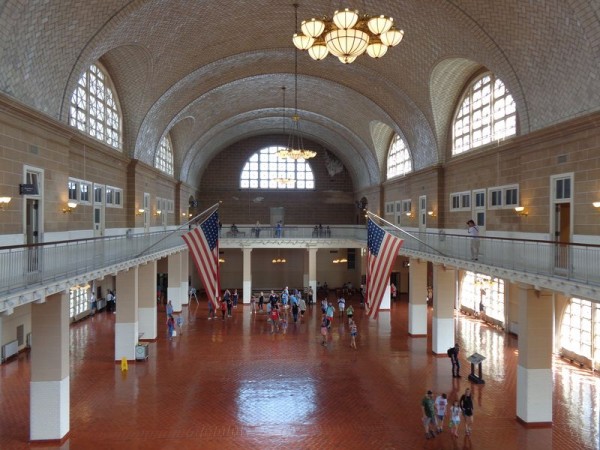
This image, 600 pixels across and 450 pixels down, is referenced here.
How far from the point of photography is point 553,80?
13992mm

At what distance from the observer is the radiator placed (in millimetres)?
17078

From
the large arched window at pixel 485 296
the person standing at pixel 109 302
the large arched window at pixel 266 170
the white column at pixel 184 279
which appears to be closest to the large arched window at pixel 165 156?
the white column at pixel 184 279

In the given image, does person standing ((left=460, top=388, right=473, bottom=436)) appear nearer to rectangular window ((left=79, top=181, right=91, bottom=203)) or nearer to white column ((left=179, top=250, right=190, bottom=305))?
rectangular window ((left=79, top=181, right=91, bottom=203))

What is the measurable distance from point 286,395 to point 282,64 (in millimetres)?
16982

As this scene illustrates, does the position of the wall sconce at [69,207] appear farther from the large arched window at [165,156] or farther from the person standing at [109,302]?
the person standing at [109,302]

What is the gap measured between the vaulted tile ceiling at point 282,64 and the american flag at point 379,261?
19.2ft

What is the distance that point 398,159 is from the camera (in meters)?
31.0

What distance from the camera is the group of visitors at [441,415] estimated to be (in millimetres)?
11570

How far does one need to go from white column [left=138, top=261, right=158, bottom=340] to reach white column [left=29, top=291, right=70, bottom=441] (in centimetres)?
968

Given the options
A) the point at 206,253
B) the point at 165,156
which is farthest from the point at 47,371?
the point at 165,156

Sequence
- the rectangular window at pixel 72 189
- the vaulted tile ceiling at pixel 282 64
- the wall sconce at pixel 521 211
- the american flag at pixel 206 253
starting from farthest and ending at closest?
the rectangular window at pixel 72 189 → the wall sconce at pixel 521 211 → the american flag at pixel 206 253 → the vaulted tile ceiling at pixel 282 64

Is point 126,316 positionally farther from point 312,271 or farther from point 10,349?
point 312,271

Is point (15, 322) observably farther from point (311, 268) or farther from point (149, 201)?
point (311, 268)

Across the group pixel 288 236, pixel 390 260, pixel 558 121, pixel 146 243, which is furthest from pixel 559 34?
pixel 288 236
